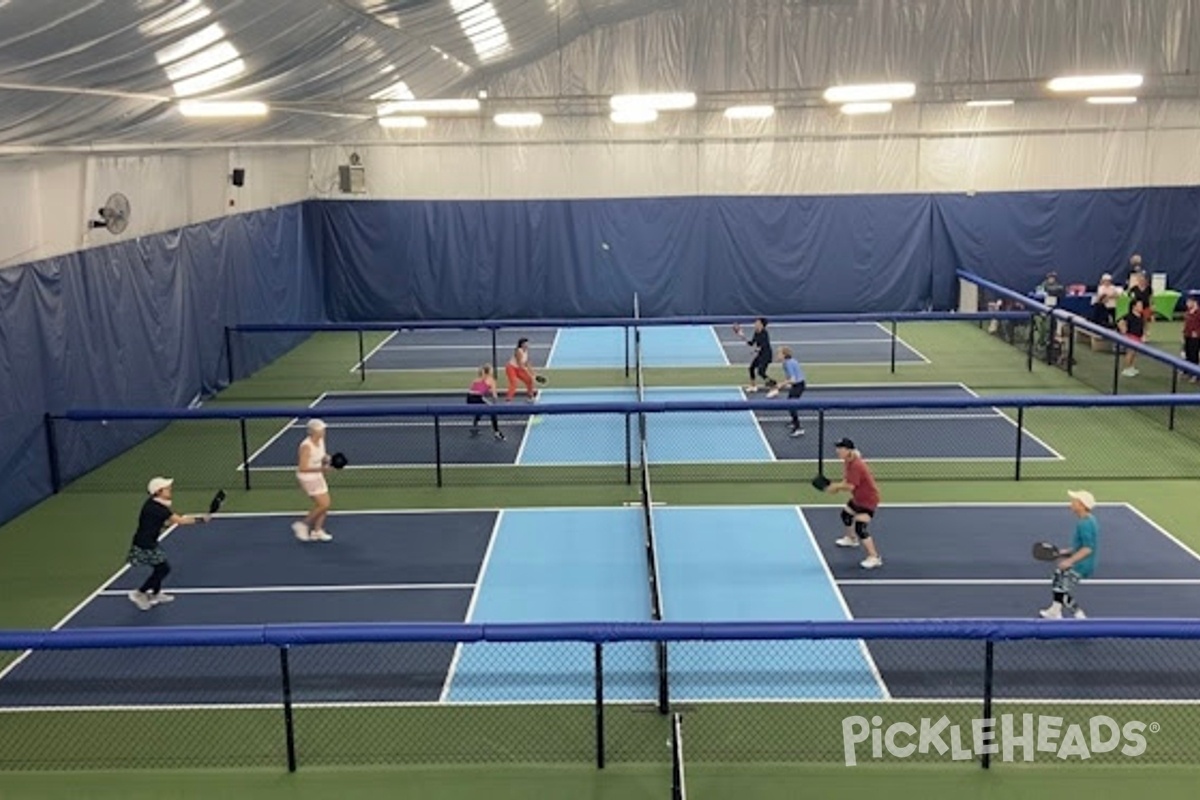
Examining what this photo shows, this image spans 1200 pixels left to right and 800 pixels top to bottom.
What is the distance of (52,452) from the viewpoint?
1634 centimetres

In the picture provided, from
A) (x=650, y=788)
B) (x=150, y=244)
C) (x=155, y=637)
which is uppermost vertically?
(x=150, y=244)

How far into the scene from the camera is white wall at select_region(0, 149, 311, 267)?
16.5 metres

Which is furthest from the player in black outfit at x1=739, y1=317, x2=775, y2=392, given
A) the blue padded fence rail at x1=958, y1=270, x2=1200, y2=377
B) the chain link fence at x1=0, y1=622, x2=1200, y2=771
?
the chain link fence at x1=0, y1=622, x2=1200, y2=771

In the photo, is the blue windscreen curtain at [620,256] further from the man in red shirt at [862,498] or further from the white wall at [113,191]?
the man in red shirt at [862,498]

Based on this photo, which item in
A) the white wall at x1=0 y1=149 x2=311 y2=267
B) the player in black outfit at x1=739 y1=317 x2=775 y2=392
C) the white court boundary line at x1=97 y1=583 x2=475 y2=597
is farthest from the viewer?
the player in black outfit at x1=739 y1=317 x2=775 y2=392

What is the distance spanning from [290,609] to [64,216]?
29.7 ft

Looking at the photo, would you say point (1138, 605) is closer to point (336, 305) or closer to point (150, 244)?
point (150, 244)

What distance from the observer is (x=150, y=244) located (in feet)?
67.3

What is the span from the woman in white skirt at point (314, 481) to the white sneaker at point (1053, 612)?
802 cm

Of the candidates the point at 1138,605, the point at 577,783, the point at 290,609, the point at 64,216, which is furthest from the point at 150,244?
A: the point at 1138,605

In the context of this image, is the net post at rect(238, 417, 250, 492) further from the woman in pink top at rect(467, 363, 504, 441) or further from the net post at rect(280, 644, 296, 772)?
the net post at rect(280, 644, 296, 772)

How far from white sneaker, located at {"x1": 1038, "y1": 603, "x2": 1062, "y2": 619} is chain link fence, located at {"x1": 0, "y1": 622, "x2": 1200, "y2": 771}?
0.34 metres

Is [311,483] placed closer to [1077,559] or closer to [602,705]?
[602,705]

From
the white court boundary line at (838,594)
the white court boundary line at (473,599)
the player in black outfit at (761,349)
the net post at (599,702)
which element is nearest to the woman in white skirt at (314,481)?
the white court boundary line at (473,599)
